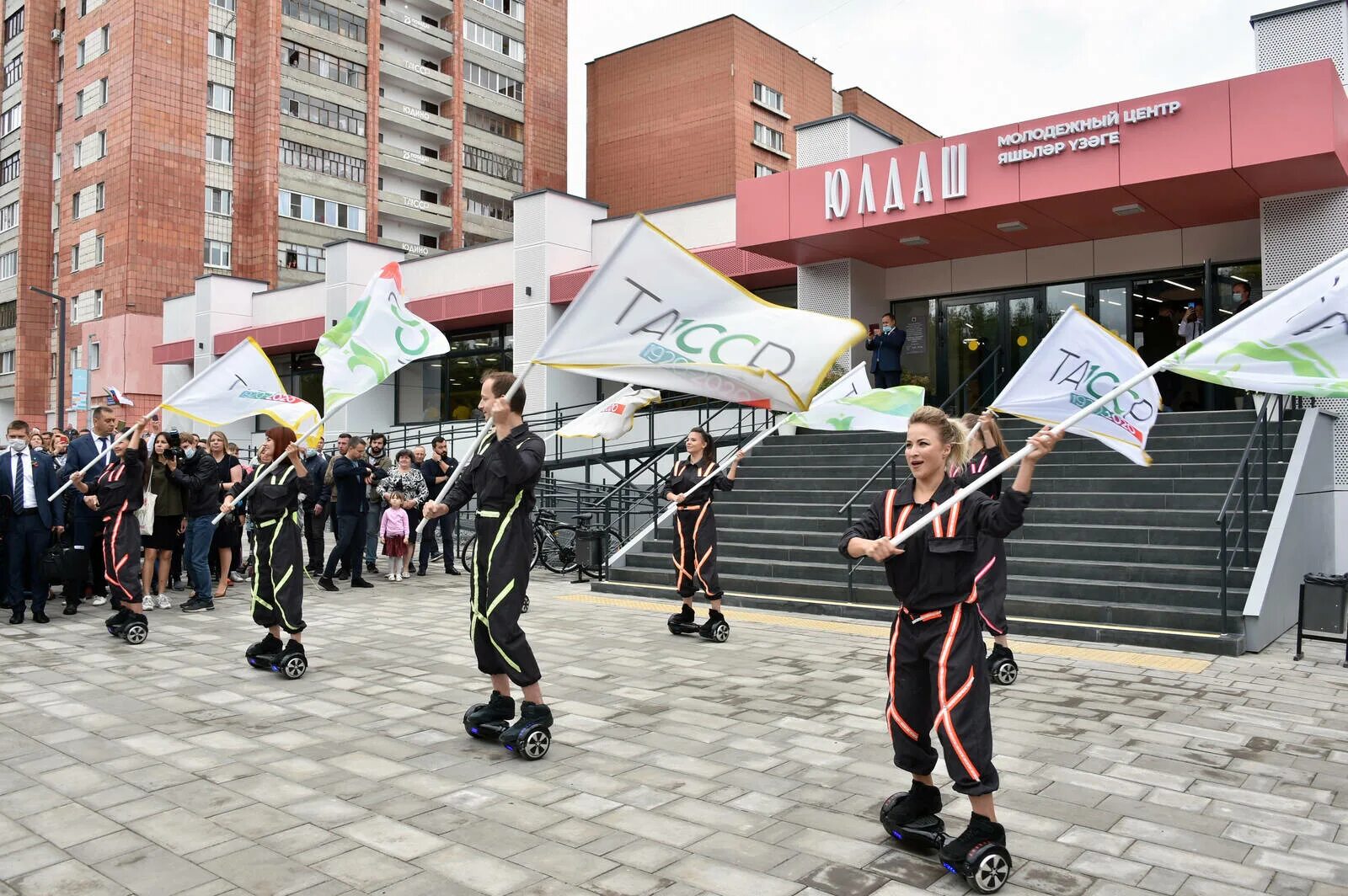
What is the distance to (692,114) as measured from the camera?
4831 centimetres

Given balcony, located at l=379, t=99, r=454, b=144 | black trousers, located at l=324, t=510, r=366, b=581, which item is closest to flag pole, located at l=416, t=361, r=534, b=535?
black trousers, located at l=324, t=510, r=366, b=581

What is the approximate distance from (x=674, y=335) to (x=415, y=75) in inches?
1960

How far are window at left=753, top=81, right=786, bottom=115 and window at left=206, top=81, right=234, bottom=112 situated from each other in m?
23.7

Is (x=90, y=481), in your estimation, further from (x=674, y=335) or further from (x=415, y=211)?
(x=415, y=211)

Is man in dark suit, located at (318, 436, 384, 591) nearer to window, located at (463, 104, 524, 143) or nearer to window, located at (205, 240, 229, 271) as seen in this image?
window, located at (205, 240, 229, 271)

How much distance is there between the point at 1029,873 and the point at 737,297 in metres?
3.49

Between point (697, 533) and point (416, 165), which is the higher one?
point (416, 165)

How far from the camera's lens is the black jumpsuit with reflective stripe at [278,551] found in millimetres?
7742

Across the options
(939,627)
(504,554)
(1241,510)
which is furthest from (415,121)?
(939,627)

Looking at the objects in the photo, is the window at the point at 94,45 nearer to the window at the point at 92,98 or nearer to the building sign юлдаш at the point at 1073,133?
the window at the point at 92,98

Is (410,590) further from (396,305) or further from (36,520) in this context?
(396,305)

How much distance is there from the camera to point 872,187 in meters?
17.4

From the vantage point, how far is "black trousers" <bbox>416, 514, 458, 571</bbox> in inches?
601

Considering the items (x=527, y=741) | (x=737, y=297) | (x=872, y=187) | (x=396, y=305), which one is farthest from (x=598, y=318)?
(x=872, y=187)
